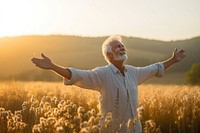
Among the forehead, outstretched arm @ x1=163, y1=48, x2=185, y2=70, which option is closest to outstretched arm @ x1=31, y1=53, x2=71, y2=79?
the forehead

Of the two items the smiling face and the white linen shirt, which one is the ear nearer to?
the smiling face

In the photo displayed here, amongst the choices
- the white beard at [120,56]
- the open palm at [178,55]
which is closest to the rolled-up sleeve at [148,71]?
the open palm at [178,55]

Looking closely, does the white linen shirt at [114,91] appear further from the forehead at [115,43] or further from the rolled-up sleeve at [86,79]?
the forehead at [115,43]

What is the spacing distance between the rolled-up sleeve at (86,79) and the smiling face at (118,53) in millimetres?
A: 265

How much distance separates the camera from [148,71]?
638 cm

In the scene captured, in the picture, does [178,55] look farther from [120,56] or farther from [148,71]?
[120,56]

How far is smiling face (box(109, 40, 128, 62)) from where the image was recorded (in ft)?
19.2

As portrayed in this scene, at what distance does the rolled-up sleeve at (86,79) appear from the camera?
5.54 meters

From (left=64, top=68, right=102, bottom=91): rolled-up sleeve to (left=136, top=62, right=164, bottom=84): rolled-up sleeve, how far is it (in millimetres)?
628

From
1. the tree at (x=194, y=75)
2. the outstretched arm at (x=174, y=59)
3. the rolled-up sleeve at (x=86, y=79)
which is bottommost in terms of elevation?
the tree at (x=194, y=75)

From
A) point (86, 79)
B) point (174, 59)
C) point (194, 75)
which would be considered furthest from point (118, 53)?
point (194, 75)

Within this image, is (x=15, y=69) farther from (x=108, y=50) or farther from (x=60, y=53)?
(x=108, y=50)

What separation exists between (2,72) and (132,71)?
186ft

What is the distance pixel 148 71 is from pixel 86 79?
1059mm
